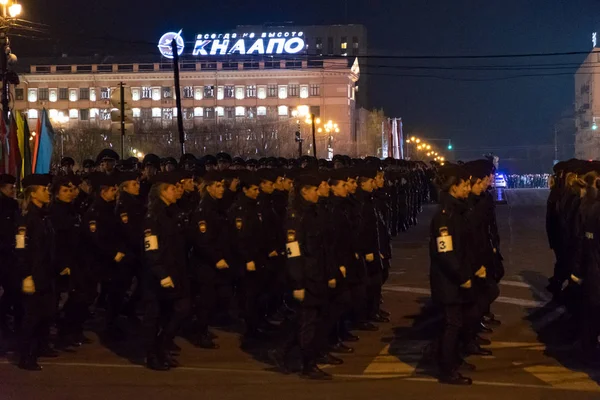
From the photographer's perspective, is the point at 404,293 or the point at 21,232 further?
the point at 404,293

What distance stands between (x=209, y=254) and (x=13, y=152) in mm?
13298

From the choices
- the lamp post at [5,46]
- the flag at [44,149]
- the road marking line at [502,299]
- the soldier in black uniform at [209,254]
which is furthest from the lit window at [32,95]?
the soldier in black uniform at [209,254]

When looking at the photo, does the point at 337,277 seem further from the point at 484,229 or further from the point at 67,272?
the point at 67,272

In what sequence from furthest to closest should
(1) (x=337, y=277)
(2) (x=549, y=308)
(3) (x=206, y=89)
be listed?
(3) (x=206, y=89) < (2) (x=549, y=308) < (1) (x=337, y=277)

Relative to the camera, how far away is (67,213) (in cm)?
1108

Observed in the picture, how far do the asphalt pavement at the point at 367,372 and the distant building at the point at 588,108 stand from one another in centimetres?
9968

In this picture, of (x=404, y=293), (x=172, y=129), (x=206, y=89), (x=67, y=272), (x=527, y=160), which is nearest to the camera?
(x=67, y=272)

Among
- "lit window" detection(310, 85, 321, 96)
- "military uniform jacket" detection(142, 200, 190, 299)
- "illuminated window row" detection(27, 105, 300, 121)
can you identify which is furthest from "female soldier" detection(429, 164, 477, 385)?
"lit window" detection(310, 85, 321, 96)

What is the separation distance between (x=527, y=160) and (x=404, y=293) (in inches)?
5962

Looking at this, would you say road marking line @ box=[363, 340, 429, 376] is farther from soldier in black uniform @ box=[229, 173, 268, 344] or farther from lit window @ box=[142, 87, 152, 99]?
lit window @ box=[142, 87, 152, 99]

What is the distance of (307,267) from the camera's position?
917 centimetres

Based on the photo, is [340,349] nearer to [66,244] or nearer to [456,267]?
[456,267]

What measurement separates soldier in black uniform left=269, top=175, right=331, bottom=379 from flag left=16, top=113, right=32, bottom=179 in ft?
50.0

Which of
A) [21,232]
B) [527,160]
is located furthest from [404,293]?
[527,160]
